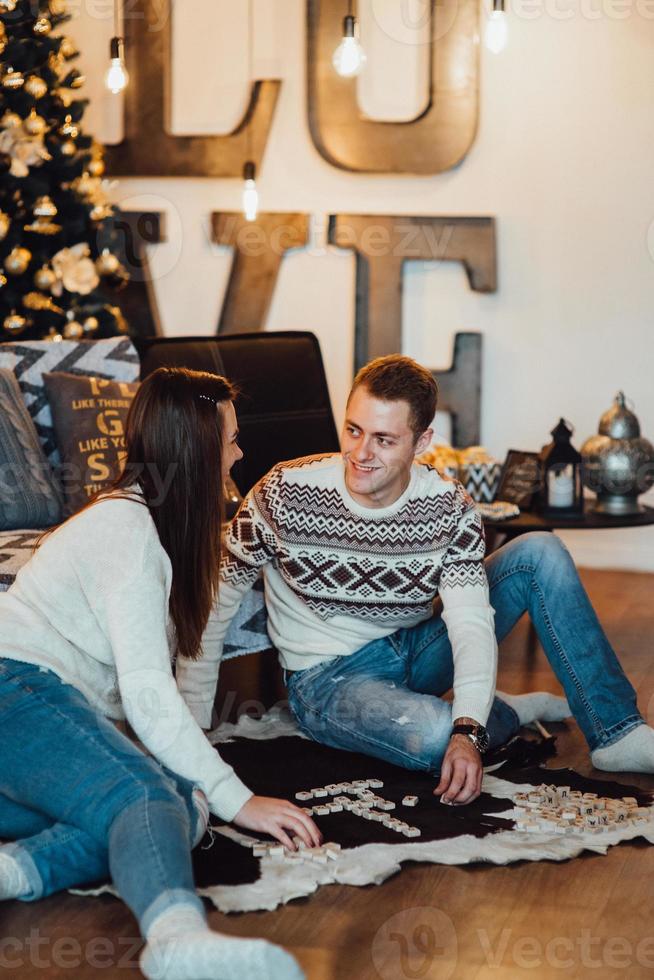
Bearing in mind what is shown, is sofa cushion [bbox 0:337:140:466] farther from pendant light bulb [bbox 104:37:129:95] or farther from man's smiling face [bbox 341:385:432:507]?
man's smiling face [bbox 341:385:432:507]

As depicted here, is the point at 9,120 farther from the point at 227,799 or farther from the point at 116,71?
the point at 227,799

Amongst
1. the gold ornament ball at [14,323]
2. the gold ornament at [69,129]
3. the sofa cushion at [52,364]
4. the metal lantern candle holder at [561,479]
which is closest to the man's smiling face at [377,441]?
the sofa cushion at [52,364]

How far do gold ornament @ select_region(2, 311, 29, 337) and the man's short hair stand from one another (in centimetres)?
219

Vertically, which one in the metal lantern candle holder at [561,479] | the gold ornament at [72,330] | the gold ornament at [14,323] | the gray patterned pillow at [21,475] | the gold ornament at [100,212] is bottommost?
the metal lantern candle holder at [561,479]

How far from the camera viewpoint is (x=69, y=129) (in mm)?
4375

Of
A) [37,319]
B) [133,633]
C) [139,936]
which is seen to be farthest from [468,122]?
[139,936]

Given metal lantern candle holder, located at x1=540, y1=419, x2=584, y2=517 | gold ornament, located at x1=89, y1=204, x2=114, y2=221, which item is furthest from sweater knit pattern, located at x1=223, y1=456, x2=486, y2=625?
gold ornament, located at x1=89, y1=204, x2=114, y2=221

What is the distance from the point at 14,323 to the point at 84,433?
1.28m

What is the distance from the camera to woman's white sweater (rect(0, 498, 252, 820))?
1897mm

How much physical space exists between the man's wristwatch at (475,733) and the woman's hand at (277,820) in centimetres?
36

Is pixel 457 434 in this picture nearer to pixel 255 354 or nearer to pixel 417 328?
pixel 417 328

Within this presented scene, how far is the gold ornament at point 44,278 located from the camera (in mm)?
4328

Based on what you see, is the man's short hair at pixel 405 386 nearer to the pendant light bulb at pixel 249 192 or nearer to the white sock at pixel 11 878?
the white sock at pixel 11 878

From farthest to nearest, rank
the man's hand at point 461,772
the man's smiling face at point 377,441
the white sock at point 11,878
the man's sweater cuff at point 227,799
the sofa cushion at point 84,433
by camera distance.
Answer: the sofa cushion at point 84,433 → the man's smiling face at point 377,441 → the man's hand at point 461,772 → the man's sweater cuff at point 227,799 → the white sock at point 11,878
